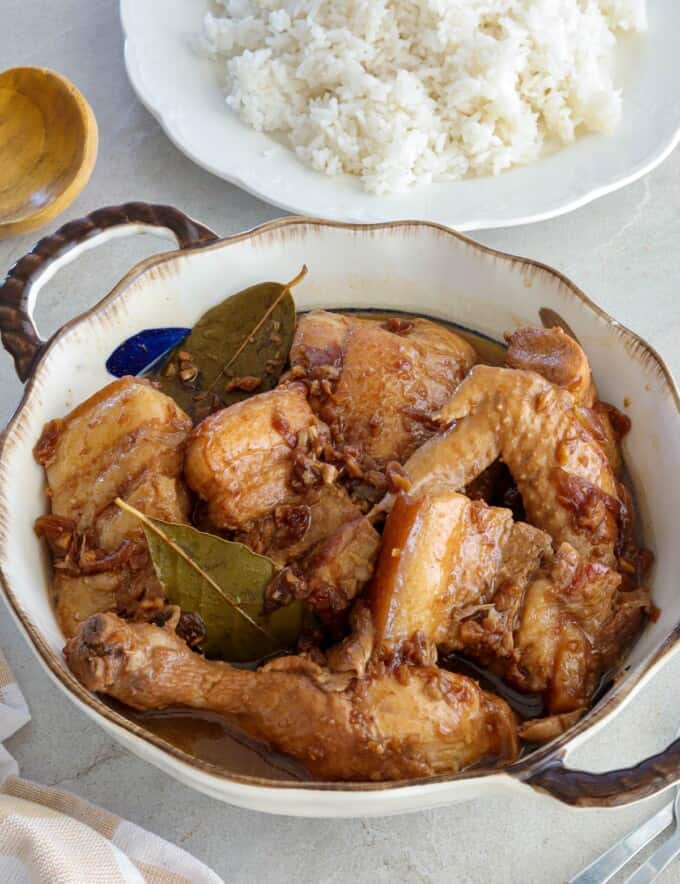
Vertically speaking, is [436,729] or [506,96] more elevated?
[506,96]

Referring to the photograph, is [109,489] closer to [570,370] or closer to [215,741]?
[215,741]

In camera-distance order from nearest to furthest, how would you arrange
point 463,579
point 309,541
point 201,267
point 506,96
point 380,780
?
point 380,780 → point 463,579 → point 309,541 → point 201,267 → point 506,96

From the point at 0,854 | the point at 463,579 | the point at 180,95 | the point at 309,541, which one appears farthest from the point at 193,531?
the point at 180,95

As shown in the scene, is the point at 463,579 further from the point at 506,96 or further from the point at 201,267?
the point at 506,96

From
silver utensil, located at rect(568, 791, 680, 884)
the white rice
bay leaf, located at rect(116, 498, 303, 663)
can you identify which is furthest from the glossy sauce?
the white rice

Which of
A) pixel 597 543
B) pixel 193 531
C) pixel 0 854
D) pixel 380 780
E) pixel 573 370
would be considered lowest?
pixel 0 854

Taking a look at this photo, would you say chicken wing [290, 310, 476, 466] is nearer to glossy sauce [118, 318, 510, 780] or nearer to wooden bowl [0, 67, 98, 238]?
glossy sauce [118, 318, 510, 780]

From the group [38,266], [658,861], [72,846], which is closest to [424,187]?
→ [38,266]
